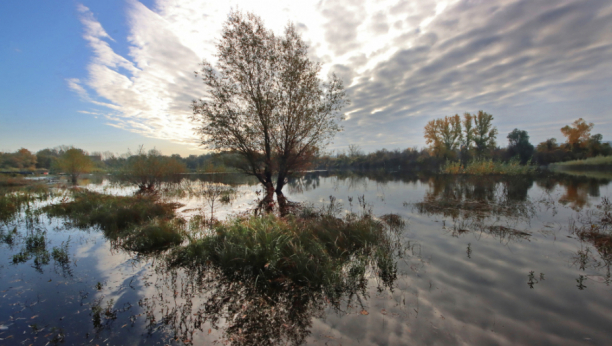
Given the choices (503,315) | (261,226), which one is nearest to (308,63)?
(261,226)

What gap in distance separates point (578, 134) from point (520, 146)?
13.2m

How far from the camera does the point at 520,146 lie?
133 ft

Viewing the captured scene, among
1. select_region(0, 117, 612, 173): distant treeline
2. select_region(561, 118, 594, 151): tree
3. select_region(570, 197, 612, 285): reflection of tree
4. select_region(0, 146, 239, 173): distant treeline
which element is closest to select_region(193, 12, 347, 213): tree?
select_region(0, 146, 239, 173): distant treeline

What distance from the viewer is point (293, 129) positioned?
A: 14.9 m

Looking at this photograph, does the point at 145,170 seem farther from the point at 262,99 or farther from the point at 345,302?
the point at 345,302

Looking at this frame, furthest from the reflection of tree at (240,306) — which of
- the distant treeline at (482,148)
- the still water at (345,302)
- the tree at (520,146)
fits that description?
Result: the tree at (520,146)

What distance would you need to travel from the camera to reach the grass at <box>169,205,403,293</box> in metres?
4.49

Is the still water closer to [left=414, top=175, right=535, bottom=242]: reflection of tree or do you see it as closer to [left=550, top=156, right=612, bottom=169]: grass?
[left=414, top=175, right=535, bottom=242]: reflection of tree

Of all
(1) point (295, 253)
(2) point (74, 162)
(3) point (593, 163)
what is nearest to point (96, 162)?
(2) point (74, 162)

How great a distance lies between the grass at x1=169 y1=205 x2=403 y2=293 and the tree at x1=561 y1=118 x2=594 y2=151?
194 feet

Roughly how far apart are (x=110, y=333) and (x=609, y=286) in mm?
7616

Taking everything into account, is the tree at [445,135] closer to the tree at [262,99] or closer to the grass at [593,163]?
the grass at [593,163]

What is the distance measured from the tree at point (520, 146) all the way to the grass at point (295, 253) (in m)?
47.6

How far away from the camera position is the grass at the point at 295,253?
14.7 feet
